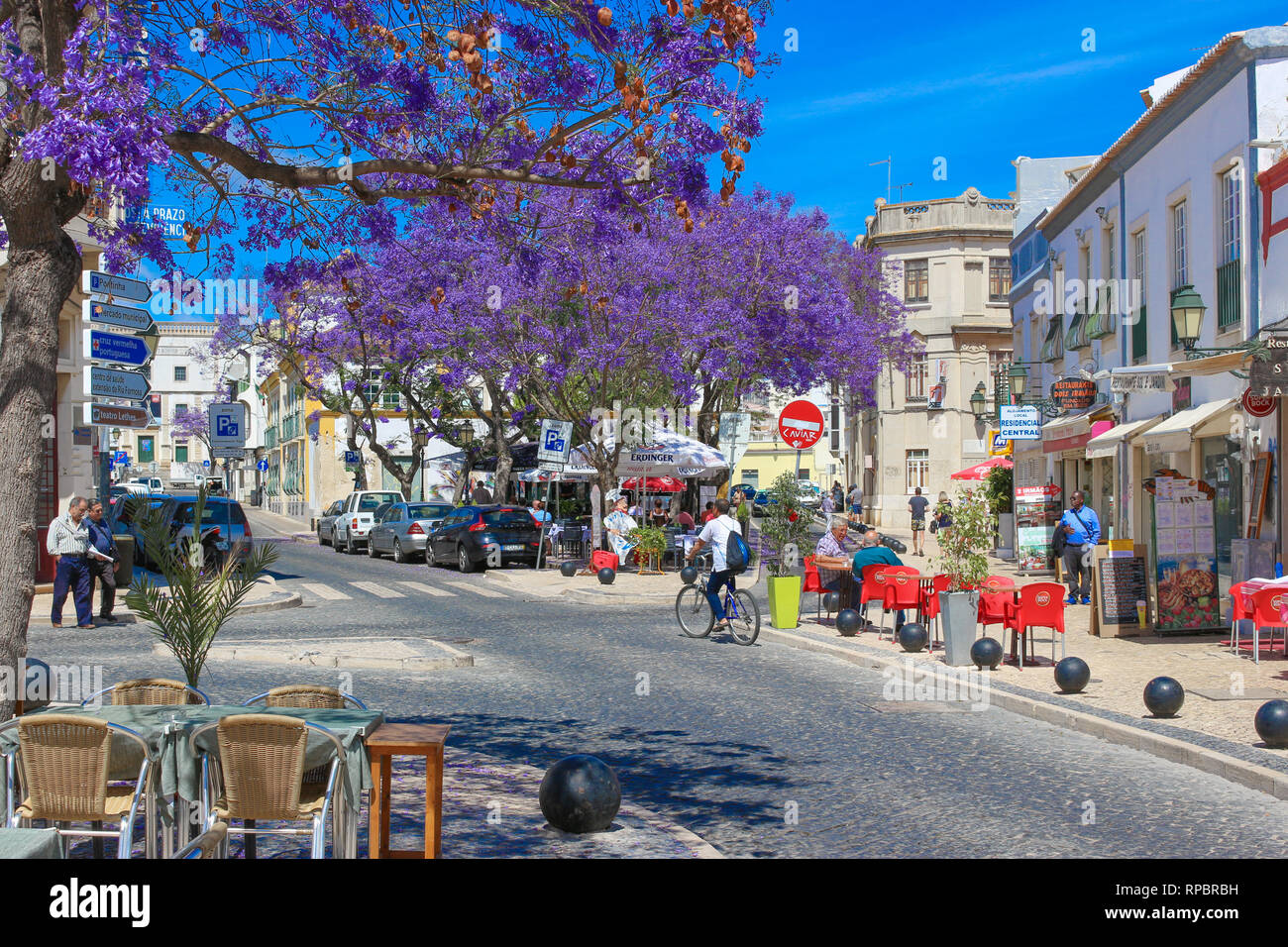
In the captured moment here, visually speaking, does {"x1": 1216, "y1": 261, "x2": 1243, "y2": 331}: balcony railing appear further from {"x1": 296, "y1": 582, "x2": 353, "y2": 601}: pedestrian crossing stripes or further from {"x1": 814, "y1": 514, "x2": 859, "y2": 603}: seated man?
{"x1": 296, "y1": 582, "x2": 353, "y2": 601}: pedestrian crossing stripes

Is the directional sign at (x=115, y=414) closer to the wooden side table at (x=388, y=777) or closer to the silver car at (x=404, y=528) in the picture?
the silver car at (x=404, y=528)

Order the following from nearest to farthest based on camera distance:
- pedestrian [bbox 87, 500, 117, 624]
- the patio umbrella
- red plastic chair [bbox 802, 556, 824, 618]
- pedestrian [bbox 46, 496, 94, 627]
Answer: pedestrian [bbox 46, 496, 94, 627]
pedestrian [bbox 87, 500, 117, 624]
red plastic chair [bbox 802, 556, 824, 618]
the patio umbrella

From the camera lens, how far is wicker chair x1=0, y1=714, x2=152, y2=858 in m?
4.80

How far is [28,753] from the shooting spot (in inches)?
191

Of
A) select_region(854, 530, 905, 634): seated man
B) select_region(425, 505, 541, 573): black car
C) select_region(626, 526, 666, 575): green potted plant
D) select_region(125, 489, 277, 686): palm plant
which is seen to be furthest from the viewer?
select_region(425, 505, 541, 573): black car

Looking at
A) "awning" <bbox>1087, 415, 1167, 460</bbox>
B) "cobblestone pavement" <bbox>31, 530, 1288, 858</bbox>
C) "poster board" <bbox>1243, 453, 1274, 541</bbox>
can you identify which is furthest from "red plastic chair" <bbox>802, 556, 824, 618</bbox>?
"awning" <bbox>1087, 415, 1167, 460</bbox>

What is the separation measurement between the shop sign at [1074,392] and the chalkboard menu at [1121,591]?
960cm

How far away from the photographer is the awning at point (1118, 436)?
1973cm

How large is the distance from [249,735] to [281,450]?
7078 cm

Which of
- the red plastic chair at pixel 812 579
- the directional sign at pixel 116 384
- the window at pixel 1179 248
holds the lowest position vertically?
the red plastic chair at pixel 812 579

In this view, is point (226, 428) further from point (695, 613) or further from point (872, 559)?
point (872, 559)

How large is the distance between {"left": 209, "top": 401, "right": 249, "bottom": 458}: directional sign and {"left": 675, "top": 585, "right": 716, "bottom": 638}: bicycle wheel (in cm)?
846

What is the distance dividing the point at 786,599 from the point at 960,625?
360 cm

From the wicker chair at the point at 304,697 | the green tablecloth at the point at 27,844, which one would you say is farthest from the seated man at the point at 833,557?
the green tablecloth at the point at 27,844
